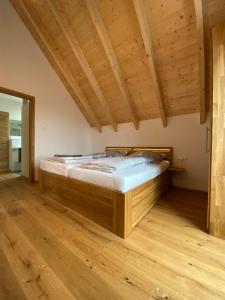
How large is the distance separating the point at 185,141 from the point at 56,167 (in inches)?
99.0

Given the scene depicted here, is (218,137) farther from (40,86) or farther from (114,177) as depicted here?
(40,86)

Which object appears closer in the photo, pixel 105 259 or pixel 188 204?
pixel 105 259

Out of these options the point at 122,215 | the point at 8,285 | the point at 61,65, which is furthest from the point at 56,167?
the point at 61,65

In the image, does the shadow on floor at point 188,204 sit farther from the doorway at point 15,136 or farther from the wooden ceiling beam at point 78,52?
the doorway at point 15,136

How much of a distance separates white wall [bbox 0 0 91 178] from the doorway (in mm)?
137

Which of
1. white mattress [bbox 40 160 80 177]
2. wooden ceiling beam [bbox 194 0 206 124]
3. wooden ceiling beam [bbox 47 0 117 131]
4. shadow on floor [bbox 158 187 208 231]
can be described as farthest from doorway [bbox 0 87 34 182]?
wooden ceiling beam [bbox 194 0 206 124]

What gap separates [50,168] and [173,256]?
6.63ft

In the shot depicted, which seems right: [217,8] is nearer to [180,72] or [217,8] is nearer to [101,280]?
[180,72]

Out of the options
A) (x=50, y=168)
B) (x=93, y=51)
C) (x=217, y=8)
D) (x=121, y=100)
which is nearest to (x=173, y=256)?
(x=50, y=168)

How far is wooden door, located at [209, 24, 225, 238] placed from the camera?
145 centimetres

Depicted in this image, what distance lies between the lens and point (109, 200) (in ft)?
5.25

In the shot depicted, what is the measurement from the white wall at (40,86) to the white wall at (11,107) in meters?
2.72

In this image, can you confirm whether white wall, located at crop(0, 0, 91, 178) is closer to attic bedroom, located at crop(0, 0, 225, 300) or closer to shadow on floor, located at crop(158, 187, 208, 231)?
attic bedroom, located at crop(0, 0, 225, 300)

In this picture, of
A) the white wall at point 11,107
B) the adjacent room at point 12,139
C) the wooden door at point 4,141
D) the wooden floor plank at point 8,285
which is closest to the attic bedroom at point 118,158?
the wooden floor plank at point 8,285
